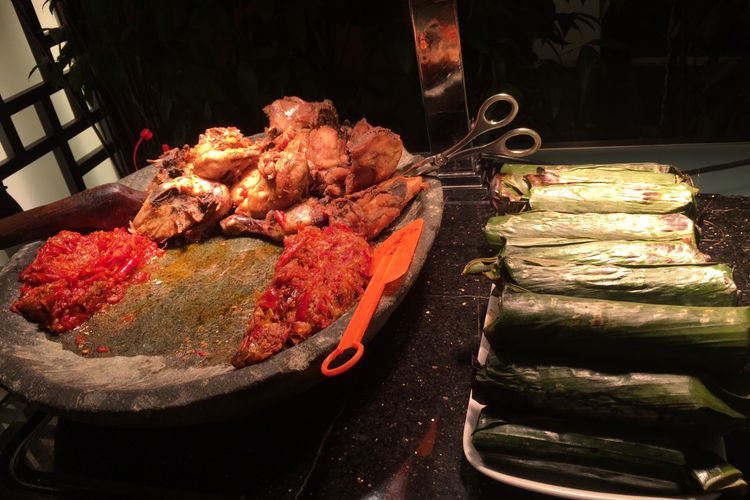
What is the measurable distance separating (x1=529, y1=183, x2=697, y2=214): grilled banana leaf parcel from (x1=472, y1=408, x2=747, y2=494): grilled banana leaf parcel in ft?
2.38

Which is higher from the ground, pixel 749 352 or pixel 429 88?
pixel 429 88

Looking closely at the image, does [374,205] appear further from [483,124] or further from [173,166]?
[173,166]

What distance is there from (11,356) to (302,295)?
2.63ft

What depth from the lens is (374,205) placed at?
1.90 meters

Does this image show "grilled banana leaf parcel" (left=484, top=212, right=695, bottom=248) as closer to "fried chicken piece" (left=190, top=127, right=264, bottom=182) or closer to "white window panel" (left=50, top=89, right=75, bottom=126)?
"fried chicken piece" (left=190, top=127, right=264, bottom=182)

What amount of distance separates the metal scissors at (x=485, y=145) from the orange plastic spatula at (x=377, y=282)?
1.59 ft

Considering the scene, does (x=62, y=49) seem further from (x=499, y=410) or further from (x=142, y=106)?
(x=499, y=410)

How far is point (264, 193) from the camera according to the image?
81.0 inches

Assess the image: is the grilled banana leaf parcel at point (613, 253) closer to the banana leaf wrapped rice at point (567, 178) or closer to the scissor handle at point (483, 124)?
the banana leaf wrapped rice at point (567, 178)

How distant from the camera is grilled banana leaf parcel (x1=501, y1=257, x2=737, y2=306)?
119 centimetres

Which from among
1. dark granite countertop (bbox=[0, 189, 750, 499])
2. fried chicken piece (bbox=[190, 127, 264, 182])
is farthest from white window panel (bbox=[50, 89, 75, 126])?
dark granite countertop (bbox=[0, 189, 750, 499])

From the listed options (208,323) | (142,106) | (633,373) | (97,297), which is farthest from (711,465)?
(142,106)

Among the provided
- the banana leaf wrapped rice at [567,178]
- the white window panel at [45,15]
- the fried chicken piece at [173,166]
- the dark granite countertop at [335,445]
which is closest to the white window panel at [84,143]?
the white window panel at [45,15]

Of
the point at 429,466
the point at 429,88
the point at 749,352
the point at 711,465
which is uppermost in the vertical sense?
the point at 429,88
